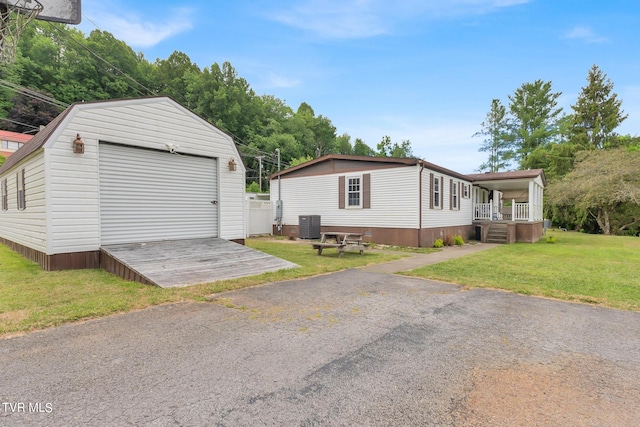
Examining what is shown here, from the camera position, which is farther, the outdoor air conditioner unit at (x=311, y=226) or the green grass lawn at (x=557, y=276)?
the outdoor air conditioner unit at (x=311, y=226)

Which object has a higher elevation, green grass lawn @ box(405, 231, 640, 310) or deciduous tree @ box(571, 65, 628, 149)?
deciduous tree @ box(571, 65, 628, 149)

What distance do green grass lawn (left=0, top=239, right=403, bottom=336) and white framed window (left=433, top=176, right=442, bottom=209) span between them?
308 inches

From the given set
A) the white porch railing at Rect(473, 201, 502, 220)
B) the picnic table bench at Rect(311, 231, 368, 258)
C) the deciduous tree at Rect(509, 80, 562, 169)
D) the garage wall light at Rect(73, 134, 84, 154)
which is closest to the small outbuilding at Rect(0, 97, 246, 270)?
the garage wall light at Rect(73, 134, 84, 154)

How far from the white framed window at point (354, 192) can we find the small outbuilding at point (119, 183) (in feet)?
19.3

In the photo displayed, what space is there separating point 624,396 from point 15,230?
1367 cm

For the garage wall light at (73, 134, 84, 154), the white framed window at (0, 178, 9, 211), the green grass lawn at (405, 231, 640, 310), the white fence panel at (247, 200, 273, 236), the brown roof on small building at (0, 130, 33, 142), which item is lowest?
the green grass lawn at (405, 231, 640, 310)

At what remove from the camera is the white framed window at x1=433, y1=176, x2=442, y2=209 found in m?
13.7

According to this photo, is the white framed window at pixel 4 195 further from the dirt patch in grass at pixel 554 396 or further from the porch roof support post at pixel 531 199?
the porch roof support post at pixel 531 199

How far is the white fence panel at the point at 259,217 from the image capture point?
1723cm

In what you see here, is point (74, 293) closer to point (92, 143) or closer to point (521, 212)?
point (92, 143)

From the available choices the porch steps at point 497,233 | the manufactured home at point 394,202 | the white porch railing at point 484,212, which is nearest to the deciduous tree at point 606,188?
the manufactured home at point 394,202

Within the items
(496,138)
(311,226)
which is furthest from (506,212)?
(496,138)

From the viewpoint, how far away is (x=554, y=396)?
2.31m

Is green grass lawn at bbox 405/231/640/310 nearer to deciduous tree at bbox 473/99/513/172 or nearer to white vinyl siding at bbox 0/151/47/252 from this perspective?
white vinyl siding at bbox 0/151/47/252
